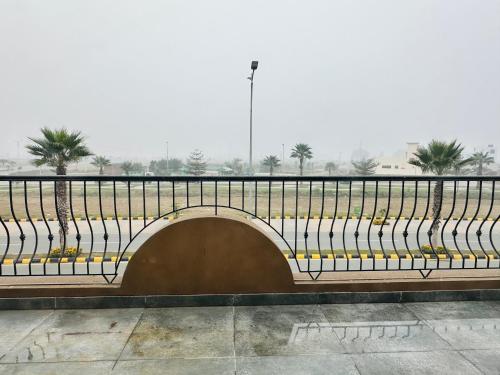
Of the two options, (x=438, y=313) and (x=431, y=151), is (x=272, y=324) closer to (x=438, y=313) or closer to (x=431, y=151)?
(x=438, y=313)

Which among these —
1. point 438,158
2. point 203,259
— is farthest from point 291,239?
point 203,259

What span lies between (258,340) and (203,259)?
38.3 inches

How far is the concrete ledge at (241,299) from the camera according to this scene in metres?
3.30

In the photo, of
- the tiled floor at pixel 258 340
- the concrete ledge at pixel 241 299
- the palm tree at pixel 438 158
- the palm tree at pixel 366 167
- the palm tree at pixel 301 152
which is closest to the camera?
the tiled floor at pixel 258 340

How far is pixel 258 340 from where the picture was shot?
2744 millimetres

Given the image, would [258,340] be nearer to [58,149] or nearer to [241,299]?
[241,299]

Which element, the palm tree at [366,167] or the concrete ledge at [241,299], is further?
the palm tree at [366,167]

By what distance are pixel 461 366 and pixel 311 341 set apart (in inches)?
41.3

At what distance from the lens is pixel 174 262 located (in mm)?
3361

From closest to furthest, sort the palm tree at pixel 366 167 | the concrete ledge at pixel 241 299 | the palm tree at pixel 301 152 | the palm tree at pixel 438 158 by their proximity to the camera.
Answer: the concrete ledge at pixel 241 299
the palm tree at pixel 438 158
the palm tree at pixel 301 152
the palm tree at pixel 366 167

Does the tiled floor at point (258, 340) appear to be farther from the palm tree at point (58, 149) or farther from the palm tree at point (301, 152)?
the palm tree at point (301, 152)

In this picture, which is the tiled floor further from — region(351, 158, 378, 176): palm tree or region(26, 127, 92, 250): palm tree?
region(351, 158, 378, 176): palm tree

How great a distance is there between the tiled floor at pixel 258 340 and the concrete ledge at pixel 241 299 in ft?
0.25

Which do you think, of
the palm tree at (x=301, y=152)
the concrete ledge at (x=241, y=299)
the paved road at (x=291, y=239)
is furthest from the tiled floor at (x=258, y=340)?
the palm tree at (x=301, y=152)
